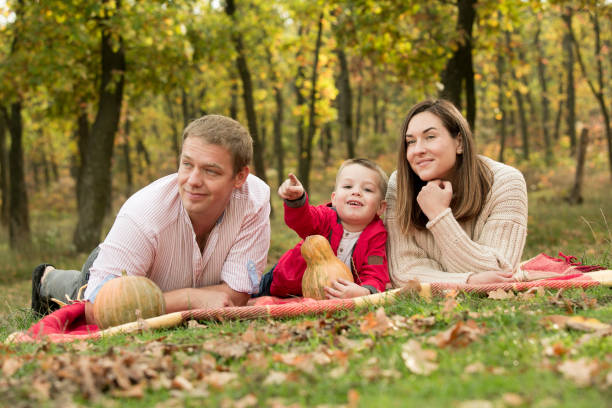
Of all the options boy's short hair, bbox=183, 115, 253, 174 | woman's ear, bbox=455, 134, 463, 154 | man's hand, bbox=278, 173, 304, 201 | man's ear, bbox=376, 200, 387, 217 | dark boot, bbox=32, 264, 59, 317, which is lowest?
dark boot, bbox=32, 264, 59, 317

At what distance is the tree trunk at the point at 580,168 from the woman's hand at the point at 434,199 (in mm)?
10336

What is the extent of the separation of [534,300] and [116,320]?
2826 mm

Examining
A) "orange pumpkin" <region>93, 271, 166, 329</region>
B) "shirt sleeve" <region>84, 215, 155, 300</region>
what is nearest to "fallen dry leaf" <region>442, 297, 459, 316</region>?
"orange pumpkin" <region>93, 271, 166, 329</region>

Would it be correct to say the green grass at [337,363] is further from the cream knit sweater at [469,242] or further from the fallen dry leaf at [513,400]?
the cream knit sweater at [469,242]

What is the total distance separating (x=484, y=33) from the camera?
11.0m

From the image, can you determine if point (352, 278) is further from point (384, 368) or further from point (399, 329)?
point (384, 368)

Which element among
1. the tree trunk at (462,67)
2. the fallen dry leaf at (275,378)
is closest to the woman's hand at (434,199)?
the fallen dry leaf at (275,378)

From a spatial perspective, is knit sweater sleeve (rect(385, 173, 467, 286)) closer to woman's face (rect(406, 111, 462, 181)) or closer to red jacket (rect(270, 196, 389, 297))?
red jacket (rect(270, 196, 389, 297))

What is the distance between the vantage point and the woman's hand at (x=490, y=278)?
13.9 ft

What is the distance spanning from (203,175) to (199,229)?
590 millimetres

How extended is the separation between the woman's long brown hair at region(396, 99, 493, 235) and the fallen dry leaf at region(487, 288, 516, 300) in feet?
3.14

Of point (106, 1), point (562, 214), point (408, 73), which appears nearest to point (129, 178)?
point (106, 1)

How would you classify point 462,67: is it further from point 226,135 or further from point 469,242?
point 226,135

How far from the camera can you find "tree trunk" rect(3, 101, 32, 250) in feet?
42.2
